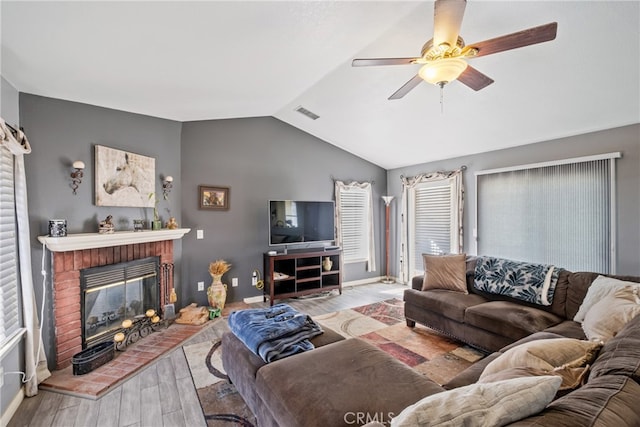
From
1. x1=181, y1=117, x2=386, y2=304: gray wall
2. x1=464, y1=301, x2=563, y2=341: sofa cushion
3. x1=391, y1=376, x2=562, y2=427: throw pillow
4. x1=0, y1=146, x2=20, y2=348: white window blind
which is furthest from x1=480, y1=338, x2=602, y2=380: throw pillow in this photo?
x1=181, y1=117, x2=386, y2=304: gray wall

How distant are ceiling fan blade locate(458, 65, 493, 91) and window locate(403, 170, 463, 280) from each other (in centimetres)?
249

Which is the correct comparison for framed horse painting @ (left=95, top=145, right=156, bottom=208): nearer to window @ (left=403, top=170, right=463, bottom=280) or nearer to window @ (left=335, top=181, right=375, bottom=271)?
window @ (left=335, top=181, right=375, bottom=271)

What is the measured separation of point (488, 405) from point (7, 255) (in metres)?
2.97

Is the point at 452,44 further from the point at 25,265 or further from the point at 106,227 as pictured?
the point at 25,265

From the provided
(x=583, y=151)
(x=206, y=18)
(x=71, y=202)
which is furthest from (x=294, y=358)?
(x=583, y=151)

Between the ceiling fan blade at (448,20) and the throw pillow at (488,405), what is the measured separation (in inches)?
68.3

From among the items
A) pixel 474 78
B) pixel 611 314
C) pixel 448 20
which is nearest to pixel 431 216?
pixel 611 314

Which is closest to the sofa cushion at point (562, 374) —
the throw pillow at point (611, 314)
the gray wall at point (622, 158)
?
the throw pillow at point (611, 314)

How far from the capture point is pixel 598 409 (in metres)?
0.74

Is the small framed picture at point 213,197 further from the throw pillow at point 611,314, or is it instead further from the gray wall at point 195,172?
the throw pillow at point 611,314

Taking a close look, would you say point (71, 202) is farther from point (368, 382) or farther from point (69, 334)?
point (368, 382)

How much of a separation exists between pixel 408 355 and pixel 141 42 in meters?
3.40

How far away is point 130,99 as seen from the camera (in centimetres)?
281

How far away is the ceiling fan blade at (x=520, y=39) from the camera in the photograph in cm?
151
